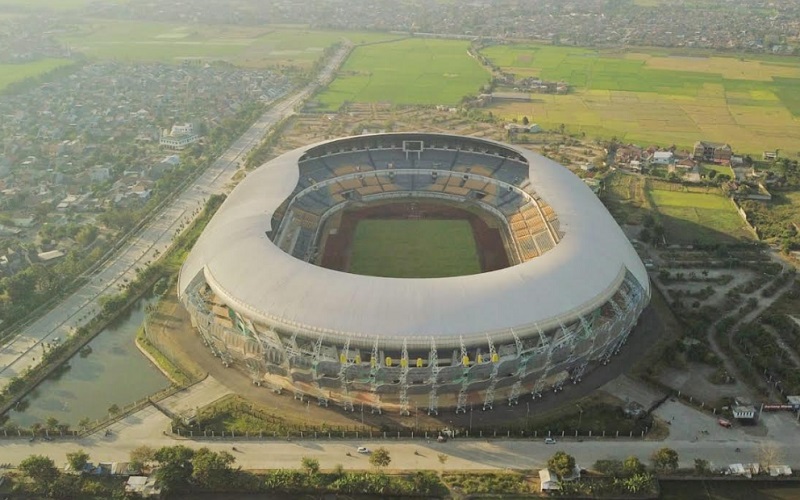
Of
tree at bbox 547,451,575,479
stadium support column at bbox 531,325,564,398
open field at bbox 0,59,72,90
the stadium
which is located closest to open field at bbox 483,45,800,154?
the stadium

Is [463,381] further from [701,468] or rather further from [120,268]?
[120,268]

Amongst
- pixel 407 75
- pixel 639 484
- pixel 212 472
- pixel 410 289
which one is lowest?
pixel 212 472

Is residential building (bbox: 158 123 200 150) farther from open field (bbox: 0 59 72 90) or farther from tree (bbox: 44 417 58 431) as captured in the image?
tree (bbox: 44 417 58 431)

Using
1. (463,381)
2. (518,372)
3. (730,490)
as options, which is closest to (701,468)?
(730,490)

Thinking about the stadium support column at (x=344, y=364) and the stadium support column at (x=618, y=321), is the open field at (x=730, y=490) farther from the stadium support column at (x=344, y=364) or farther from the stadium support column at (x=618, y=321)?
the stadium support column at (x=344, y=364)

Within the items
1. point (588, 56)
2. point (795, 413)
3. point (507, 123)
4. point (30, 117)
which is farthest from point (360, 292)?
point (588, 56)

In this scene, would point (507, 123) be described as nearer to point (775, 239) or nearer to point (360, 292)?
point (775, 239)

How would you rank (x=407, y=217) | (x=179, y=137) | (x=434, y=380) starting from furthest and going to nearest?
(x=179, y=137) → (x=407, y=217) → (x=434, y=380)
